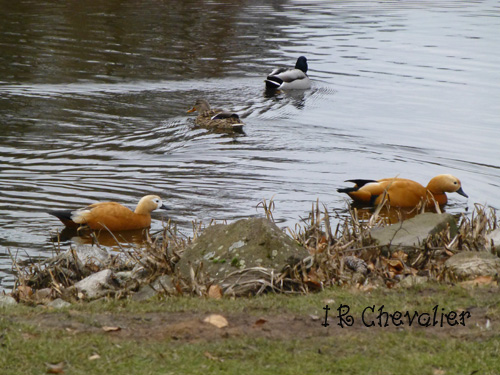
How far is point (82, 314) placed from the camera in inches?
226

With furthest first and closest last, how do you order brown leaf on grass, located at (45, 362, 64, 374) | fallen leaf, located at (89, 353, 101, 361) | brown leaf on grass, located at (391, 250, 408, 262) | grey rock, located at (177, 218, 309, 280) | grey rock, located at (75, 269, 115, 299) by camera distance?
brown leaf on grass, located at (391, 250, 408, 262), grey rock, located at (75, 269, 115, 299), grey rock, located at (177, 218, 309, 280), fallen leaf, located at (89, 353, 101, 361), brown leaf on grass, located at (45, 362, 64, 374)

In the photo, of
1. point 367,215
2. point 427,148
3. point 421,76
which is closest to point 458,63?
point 421,76

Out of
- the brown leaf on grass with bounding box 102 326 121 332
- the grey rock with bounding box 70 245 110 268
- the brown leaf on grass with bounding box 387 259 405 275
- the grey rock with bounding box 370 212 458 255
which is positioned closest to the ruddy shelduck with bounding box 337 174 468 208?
the grey rock with bounding box 370 212 458 255

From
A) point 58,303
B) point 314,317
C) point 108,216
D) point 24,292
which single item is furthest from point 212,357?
point 108,216

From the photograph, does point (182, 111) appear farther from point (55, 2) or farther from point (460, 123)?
point (55, 2)

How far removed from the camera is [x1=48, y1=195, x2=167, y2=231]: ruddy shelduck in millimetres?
9961

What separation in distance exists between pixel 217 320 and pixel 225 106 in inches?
516

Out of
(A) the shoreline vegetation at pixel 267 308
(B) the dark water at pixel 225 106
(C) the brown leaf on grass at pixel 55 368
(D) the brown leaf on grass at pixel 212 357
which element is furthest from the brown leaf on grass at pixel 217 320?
(B) the dark water at pixel 225 106

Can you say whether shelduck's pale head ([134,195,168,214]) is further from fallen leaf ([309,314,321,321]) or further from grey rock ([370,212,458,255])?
fallen leaf ([309,314,321,321])

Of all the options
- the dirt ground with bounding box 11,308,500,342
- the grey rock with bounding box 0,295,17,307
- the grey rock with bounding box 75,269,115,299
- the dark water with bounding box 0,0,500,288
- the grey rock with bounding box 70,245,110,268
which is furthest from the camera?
the dark water with bounding box 0,0,500,288

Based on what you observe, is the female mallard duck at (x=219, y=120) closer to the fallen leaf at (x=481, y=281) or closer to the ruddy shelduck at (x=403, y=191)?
the ruddy shelduck at (x=403, y=191)

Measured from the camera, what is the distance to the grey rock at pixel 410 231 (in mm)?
7355

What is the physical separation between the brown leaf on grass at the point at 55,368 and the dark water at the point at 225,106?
11.1 ft

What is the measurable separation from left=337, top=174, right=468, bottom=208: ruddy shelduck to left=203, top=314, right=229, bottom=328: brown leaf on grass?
20.1 ft
